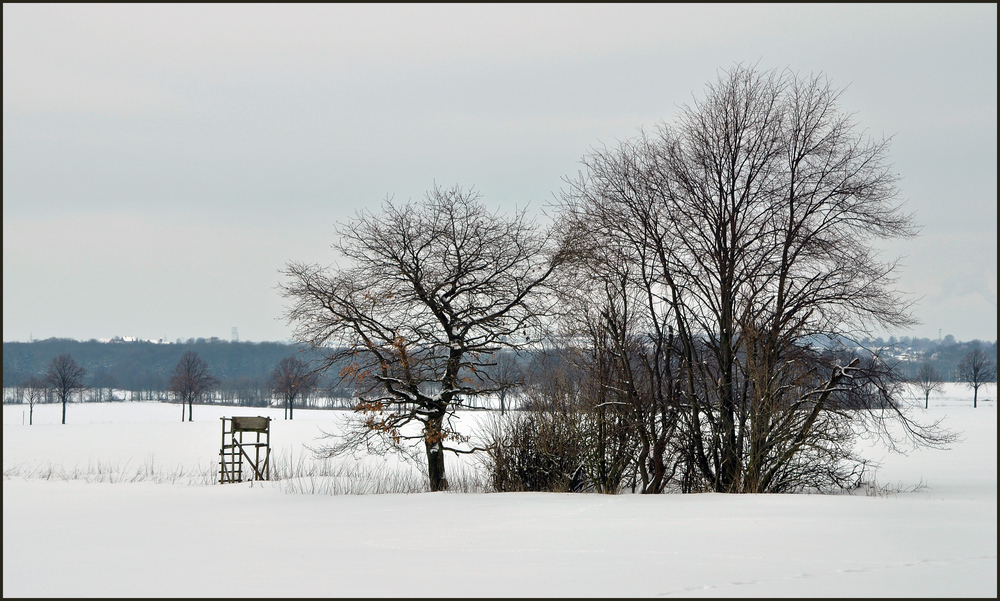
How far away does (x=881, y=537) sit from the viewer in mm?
8727

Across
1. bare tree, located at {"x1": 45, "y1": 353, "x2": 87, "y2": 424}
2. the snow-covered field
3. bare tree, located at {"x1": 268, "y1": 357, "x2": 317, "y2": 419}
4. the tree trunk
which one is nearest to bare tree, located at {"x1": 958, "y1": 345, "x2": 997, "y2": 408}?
bare tree, located at {"x1": 268, "y1": 357, "x2": 317, "y2": 419}

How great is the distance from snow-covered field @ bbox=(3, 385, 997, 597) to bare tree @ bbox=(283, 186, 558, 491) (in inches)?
266

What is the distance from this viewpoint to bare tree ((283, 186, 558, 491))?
74.1ft

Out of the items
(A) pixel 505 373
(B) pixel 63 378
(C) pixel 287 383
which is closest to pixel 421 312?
(A) pixel 505 373

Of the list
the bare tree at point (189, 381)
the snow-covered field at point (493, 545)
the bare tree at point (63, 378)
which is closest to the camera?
the snow-covered field at point (493, 545)

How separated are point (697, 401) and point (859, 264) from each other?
16.5 ft

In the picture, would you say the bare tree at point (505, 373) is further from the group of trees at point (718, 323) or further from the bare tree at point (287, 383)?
the bare tree at point (287, 383)

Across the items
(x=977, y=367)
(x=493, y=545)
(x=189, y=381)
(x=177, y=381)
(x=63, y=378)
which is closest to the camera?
(x=493, y=545)

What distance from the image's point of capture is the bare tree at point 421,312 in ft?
74.1

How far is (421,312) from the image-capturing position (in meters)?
23.3

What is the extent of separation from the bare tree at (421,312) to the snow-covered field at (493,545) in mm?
6744

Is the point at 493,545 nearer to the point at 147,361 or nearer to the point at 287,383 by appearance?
the point at 287,383

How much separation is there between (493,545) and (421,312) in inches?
587

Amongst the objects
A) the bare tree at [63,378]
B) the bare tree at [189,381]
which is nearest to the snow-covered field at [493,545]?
the bare tree at [63,378]
